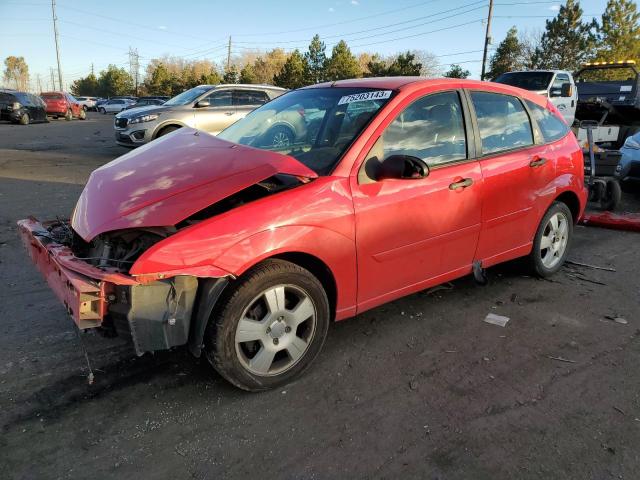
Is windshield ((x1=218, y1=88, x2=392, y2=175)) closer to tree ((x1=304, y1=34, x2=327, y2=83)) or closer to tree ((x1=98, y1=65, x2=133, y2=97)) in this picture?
tree ((x1=304, y1=34, x2=327, y2=83))

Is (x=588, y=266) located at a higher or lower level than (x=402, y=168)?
lower

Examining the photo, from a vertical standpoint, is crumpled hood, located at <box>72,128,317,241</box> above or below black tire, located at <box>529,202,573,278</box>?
above

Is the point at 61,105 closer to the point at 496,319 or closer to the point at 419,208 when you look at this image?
the point at 419,208

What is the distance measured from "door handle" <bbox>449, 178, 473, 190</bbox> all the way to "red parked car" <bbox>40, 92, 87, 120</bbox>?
32.4 metres

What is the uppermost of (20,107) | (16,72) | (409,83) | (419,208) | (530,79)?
(16,72)

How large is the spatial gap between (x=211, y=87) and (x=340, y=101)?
9462 millimetres

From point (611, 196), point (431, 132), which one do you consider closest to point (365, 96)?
point (431, 132)

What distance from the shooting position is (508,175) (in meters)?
3.88

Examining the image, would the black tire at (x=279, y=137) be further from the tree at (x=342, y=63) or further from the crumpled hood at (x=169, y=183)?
the tree at (x=342, y=63)

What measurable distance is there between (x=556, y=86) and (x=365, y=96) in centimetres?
1178

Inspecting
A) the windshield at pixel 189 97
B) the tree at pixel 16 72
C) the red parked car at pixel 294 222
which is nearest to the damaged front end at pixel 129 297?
the red parked car at pixel 294 222

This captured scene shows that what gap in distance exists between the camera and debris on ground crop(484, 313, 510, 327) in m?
3.79

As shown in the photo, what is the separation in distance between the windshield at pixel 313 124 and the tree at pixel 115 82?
84.6 meters

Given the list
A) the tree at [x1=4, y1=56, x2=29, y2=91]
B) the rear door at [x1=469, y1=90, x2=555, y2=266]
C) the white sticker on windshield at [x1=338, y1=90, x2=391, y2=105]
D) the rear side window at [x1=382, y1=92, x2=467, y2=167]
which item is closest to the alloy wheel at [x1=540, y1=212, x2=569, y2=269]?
the rear door at [x1=469, y1=90, x2=555, y2=266]
